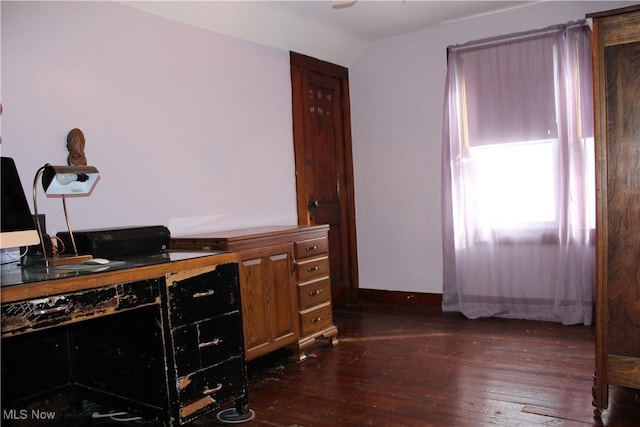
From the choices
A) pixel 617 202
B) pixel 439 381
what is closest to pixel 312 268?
pixel 439 381

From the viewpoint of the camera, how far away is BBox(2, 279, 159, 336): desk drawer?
1618 mm

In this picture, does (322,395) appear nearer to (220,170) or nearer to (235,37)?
(220,170)

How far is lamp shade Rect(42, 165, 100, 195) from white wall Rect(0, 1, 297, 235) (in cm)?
34

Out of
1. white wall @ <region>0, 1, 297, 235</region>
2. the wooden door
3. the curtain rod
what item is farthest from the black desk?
the curtain rod

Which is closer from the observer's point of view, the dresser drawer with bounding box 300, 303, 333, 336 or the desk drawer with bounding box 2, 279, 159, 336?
the desk drawer with bounding box 2, 279, 159, 336

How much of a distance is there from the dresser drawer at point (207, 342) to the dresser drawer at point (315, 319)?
0.97 m

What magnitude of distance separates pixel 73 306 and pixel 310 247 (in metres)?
1.90

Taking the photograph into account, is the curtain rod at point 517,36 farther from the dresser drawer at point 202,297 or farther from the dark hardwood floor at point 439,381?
Result: the dresser drawer at point 202,297

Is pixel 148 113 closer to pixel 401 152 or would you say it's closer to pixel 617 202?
pixel 401 152

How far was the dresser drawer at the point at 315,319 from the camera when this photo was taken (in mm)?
3381

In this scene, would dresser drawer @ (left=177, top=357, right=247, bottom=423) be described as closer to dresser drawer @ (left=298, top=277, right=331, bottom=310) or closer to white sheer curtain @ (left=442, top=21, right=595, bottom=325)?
dresser drawer @ (left=298, top=277, right=331, bottom=310)

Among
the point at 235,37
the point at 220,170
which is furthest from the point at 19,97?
the point at 235,37

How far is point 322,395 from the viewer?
273cm

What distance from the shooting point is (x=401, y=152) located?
4.74 m
